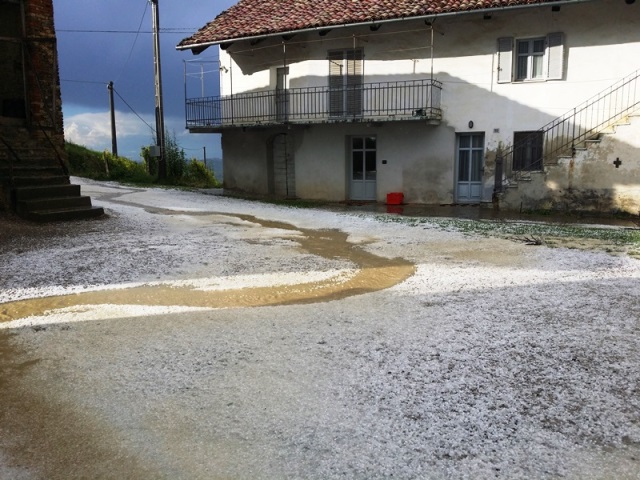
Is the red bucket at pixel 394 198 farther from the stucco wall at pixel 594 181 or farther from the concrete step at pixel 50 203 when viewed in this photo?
the concrete step at pixel 50 203

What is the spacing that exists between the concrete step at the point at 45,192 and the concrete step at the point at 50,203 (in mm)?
166

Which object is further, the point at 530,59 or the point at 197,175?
the point at 197,175

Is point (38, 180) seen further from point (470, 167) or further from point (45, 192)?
point (470, 167)

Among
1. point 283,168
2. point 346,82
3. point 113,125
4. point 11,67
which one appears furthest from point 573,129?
point 113,125

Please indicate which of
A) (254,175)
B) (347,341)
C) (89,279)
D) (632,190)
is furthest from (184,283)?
(254,175)

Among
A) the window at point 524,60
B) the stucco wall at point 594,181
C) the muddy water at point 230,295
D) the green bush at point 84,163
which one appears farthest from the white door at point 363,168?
the green bush at point 84,163

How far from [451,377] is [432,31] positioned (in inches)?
615

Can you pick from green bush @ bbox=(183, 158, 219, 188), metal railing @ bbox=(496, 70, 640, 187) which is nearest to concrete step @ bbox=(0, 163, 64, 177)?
metal railing @ bbox=(496, 70, 640, 187)

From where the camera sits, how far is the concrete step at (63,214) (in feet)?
34.8

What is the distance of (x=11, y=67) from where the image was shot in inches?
510

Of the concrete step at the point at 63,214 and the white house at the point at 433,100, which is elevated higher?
the white house at the point at 433,100

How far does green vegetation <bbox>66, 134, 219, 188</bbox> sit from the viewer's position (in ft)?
86.2

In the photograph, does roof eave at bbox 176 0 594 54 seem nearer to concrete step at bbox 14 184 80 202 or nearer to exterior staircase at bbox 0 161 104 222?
exterior staircase at bbox 0 161 104 222

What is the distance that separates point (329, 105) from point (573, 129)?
26.0ft
